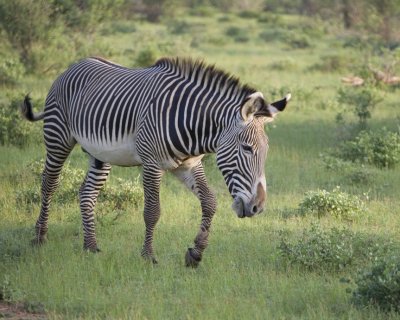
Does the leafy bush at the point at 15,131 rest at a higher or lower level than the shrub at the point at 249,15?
higher

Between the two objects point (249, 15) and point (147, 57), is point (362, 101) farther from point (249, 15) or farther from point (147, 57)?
point (249, 15)

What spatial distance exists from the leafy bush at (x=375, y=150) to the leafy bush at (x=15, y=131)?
16.3 feet

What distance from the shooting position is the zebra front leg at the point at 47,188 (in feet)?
27.5

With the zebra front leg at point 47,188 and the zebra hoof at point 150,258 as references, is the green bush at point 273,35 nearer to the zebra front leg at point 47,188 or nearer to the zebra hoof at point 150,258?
the zebra front leg at point 47,188

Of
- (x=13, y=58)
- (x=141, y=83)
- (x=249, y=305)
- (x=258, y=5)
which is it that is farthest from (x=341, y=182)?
(x=258, y=5)

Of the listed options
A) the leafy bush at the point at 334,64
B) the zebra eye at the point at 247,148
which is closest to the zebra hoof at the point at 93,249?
the zebra eye at the point at 247,148

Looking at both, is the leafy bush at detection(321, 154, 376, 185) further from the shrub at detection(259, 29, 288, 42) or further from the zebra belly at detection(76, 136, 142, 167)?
the shrub at detection(259, 29, 288, 42)

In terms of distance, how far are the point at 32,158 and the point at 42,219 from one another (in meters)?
3.89

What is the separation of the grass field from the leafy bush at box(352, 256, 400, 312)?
0.28ft

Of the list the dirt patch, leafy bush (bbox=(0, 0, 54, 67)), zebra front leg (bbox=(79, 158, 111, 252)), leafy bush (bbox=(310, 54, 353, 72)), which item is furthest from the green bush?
the dirt patch

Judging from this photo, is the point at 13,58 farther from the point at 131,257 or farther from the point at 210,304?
the point at 210,304

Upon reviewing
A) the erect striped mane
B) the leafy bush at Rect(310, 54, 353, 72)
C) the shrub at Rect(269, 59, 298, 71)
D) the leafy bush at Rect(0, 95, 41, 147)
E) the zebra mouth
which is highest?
the erect striped mane

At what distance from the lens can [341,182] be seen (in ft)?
36.3

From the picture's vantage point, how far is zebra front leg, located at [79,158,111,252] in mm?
8031
